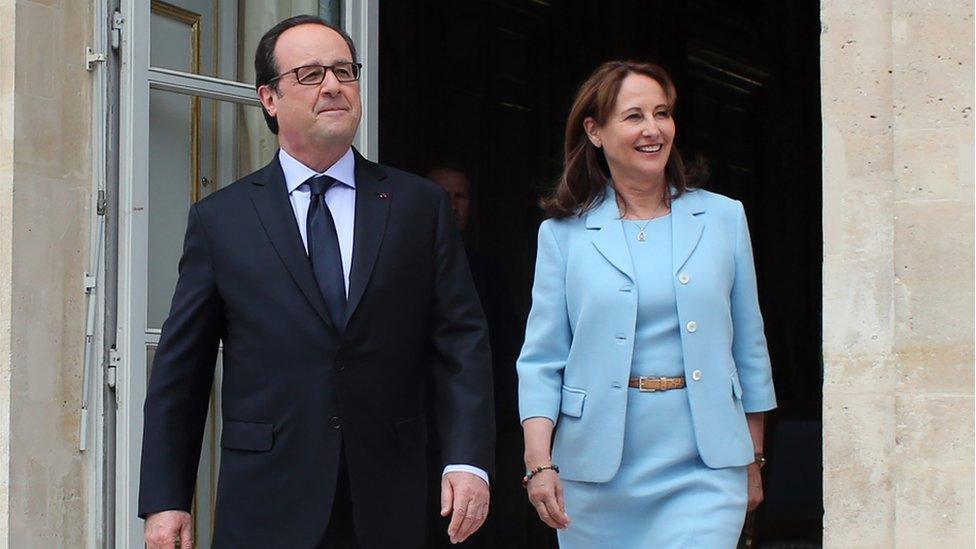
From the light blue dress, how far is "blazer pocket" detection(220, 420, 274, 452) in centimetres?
83

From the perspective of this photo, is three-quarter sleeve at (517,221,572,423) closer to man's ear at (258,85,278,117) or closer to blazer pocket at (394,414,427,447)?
blazer pocket at (394,414,427,447)

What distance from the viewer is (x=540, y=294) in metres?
4.14

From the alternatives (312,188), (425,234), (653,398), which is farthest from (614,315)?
(312,188)

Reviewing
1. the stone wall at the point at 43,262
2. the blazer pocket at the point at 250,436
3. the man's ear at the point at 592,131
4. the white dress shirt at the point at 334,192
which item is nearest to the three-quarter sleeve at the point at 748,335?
the man's ear at the point at 592,131

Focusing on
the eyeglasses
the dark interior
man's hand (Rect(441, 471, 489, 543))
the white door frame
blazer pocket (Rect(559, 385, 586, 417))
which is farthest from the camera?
the dark interior

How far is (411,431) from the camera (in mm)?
3734

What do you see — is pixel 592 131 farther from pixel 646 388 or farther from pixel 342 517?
pixel 342 517

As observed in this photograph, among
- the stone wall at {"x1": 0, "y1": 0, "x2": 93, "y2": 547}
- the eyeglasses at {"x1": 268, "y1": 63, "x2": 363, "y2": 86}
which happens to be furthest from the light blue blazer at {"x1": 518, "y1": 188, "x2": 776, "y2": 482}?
the stone wall at {"x1": 0, "y1": 0, "x2": 93, "y2": 547}

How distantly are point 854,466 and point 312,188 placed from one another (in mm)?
1451

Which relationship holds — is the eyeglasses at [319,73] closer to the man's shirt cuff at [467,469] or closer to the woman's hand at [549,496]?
the man's shirt cuff at [467,469]

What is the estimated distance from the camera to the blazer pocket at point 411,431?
3.70 meters

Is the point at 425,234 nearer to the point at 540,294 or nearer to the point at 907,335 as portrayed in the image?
the point at 540,294

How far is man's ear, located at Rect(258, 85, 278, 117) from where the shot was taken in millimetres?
3895

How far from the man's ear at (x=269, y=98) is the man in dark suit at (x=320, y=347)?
1 centimetres
